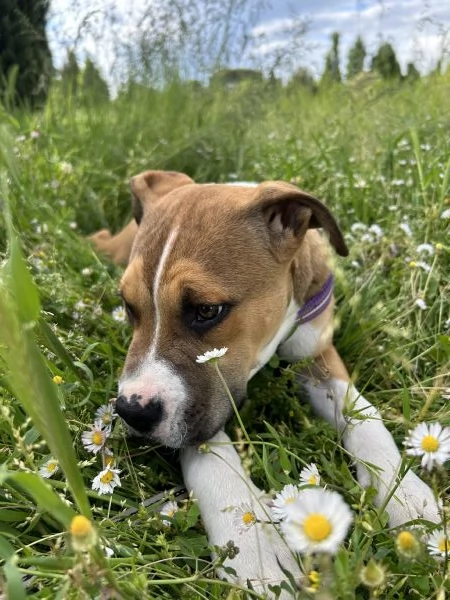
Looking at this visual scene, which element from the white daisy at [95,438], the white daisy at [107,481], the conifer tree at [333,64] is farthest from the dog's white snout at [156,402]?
the conifer tree at [333,64]

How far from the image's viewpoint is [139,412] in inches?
90.0

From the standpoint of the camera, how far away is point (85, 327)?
130 inches

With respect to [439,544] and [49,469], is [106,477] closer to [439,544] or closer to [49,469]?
[49,469]

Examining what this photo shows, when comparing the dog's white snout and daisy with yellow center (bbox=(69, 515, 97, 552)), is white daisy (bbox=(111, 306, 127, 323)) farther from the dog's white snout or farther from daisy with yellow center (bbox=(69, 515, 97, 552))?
daisy with yellow center (bbox=(69, 515, 97, 552))

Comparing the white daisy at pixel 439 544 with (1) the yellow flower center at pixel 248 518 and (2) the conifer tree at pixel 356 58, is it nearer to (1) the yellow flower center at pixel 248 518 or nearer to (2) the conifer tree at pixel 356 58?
(1) the yellow flower center at pixel 248 518

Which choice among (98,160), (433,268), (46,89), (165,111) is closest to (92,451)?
(433,268)

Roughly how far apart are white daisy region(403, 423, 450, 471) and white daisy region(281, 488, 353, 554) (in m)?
0.42

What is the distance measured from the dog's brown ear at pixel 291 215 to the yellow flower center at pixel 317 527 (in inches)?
76.8

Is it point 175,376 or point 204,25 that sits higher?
point 204,25

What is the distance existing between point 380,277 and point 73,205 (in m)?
2.87

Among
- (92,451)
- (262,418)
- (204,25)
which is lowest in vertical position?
(262,418)

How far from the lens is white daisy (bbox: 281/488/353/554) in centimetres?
109

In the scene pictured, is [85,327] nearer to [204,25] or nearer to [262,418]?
[262,418]

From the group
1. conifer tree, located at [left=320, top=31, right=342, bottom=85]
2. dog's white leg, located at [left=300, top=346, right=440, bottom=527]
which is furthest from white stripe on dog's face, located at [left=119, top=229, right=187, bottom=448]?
conifer tree, located at [left=320, top=31, right=342, bottom=85]
